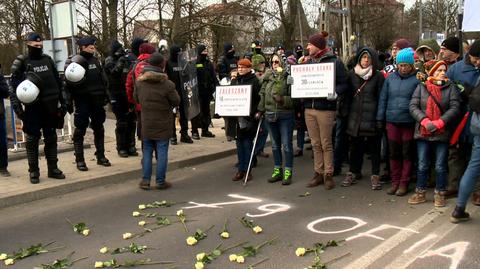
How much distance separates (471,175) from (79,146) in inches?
217

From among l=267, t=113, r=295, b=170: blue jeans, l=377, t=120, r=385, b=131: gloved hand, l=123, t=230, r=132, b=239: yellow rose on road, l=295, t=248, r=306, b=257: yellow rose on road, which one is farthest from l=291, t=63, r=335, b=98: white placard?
l=123, t=230, r=132, b=239: yellow rose on road

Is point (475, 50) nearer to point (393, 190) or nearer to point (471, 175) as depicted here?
point (471, 175)

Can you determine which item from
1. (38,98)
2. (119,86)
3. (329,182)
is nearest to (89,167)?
(119,86)

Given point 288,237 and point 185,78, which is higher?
point 185,78

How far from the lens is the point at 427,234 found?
4.86m

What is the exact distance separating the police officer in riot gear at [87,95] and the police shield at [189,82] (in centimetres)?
223

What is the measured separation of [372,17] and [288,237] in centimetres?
3629

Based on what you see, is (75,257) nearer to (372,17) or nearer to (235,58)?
(235,58)

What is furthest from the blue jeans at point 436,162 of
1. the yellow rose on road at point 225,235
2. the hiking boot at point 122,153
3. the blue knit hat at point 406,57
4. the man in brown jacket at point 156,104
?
the hiking boot at point 122,153

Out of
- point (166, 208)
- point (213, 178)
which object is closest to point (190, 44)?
point (213, 178)

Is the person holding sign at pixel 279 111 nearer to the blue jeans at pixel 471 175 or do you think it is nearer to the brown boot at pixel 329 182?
the brown boot at pixel 329 182

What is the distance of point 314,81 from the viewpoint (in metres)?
6.57

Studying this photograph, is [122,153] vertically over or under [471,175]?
under

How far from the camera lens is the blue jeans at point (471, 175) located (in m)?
5.07
